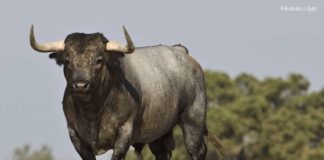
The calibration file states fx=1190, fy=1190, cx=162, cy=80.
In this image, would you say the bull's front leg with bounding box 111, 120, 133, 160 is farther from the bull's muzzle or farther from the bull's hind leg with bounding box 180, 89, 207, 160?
the bull's hind leg with bounding box 180, 89, 207, 160

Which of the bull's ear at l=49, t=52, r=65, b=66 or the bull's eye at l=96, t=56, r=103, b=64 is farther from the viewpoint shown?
the bull's ear at l=49, t=52, r=65, b=66

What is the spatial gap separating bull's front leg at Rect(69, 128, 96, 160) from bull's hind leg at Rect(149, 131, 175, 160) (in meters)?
2.57

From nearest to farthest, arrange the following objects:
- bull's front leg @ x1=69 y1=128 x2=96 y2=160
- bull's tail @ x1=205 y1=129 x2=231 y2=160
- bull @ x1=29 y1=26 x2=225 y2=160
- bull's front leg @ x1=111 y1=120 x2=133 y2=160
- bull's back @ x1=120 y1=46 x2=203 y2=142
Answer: bull @ x1=29 y1=26 x2=225 y2=160
bull's front leg @ x1=111 y1=120 x2=133 y2=160
bull's front leg @ x1=69 y1=128 x2=96 y2=160
bull's back @ x1=120 y1=46 x2=203 y2=142
bull's tail @ x1=205 y1=129 x2=231 y2=160

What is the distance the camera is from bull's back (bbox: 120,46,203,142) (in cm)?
1738

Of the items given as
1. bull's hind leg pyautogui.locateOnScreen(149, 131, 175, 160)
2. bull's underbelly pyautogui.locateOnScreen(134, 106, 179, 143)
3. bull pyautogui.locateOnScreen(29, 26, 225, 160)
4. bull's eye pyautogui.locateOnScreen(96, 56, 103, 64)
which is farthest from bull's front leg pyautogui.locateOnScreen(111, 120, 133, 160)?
bull's hind leg pyautogui.locateOnScreen(149, 131, 175, 160)

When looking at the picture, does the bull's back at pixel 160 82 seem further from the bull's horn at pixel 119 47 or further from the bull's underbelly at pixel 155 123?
the bull's horn at pixel 119 47

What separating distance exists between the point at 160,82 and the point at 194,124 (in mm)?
1458

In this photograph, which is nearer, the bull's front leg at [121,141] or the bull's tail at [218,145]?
the bull's front leg at [121,141]

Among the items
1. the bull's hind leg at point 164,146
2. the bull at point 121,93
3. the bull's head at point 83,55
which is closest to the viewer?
the bull's head at point 83,55

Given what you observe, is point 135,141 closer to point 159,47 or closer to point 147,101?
point 147,101

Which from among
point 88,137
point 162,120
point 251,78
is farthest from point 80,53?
point 251,78

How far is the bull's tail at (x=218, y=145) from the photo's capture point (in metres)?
20.2

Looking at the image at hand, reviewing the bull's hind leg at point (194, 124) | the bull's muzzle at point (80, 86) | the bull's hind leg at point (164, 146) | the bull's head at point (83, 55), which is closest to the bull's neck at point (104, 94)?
the bull's head at point (83, 55)

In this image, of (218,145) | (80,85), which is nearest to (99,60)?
(80,85)
